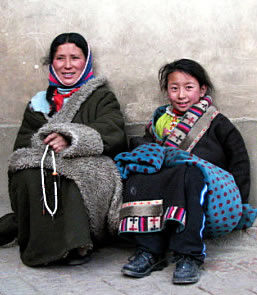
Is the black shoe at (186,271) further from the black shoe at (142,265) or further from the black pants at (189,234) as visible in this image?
the black shoe at (142,265)

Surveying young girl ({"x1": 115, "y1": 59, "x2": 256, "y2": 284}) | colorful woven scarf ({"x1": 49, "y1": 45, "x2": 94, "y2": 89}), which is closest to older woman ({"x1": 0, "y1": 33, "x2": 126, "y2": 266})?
young girl ({"x1": 115, "y1": 59, "x2": 256, "y2": 284})

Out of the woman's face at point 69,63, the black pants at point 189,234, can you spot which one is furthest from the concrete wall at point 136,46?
the black pants at point 189,234

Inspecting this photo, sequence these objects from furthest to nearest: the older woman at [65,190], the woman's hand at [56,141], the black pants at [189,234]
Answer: the woman's hand at [56,141] → the older woman at [65,190] → the black pants at [189,234]

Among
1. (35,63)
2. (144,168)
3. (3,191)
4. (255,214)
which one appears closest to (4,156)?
(3,191)

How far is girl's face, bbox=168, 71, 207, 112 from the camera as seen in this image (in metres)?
3.73

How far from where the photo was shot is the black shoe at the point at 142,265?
3105 millimetres

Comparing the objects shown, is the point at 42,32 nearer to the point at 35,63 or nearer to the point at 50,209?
the point at 35,63

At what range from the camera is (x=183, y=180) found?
317cm

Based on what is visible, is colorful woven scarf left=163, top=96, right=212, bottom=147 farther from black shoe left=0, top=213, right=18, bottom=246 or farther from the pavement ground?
black shoe left=0, top=213, right=18, bottom=246

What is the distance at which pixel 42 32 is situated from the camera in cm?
420

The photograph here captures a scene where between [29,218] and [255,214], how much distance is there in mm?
1323

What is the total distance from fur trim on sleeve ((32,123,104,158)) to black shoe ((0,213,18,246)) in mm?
558

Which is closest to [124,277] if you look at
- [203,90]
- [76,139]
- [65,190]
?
[65,190]

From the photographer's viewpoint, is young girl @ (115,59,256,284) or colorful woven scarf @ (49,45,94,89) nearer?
young girl @ (115,59,256,284)
